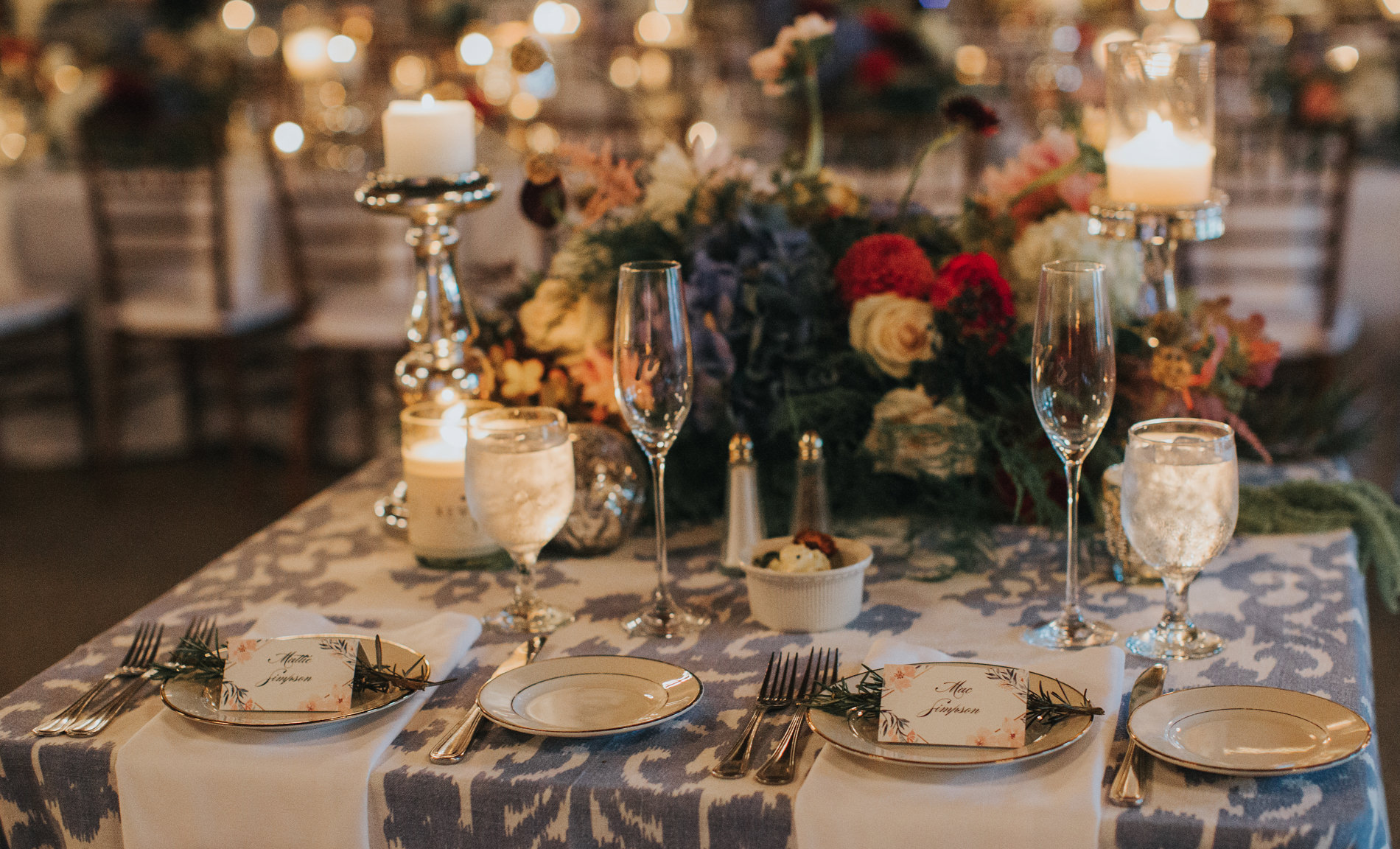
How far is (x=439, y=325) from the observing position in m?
1.34

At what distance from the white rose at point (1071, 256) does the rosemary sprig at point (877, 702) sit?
0.54 meters

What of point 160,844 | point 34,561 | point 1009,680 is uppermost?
point 1009,680

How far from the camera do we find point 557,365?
1342 millimetres

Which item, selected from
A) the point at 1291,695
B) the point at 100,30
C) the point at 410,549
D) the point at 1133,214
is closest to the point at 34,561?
the point at 410,549

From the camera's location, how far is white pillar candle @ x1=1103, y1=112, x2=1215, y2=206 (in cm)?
129

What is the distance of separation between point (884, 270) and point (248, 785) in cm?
77

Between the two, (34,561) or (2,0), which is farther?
(2,0)

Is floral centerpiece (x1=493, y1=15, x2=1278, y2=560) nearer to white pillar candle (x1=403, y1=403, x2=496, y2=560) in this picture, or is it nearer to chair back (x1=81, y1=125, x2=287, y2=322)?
white pillar candle (x1=403, y1=403, x2=496, y2=560)

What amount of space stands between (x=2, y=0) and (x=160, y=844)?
6136mm

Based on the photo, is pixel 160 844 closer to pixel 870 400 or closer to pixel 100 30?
pixel 870 400

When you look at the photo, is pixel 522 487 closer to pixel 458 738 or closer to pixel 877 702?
pixel 458 738

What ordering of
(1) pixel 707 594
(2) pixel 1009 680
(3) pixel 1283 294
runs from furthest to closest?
1. (3) pixel 1283 294
2. (1) pixel 707 594
3. (2) pixel 1009 680

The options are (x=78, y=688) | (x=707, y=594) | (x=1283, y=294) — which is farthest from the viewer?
(x=1283, y=294)

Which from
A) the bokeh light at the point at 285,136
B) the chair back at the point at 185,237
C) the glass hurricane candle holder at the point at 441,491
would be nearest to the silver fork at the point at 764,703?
the glass hurricane candle holder at the point at 441,491
